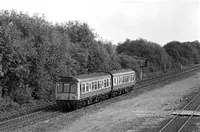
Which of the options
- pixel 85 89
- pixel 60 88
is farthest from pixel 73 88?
pixel 85 89

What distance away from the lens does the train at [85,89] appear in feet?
85.5

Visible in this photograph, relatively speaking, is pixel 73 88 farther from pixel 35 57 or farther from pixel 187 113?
pixel 187 113

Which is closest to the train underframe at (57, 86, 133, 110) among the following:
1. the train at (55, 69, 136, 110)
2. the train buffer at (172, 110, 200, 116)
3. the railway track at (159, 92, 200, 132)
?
the train at (55, 69, 136, 110)

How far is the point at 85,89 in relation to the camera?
27.4m

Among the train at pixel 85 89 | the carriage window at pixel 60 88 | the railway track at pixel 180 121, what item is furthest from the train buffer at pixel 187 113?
the carriage window at pixel 60 88

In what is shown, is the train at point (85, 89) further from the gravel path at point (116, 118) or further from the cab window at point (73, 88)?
the gravel path at point (116, 118)

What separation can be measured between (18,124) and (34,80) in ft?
35.1

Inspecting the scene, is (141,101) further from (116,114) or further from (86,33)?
(86,33)

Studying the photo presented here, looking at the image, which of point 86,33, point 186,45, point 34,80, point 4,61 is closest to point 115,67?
point 86,33

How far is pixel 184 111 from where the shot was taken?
23.5 meters

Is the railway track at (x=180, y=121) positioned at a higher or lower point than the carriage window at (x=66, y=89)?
lower

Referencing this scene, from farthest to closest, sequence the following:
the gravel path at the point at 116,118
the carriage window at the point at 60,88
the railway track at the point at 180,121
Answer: the carriage window at the point at 60,88
the gravel path at the point at 116,118
the railway track at the point at 180,121

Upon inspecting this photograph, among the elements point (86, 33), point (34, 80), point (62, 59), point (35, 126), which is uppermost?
point (86, 33)

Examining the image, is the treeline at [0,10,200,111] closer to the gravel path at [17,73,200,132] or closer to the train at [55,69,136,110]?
the train at [55,69,136,110]
